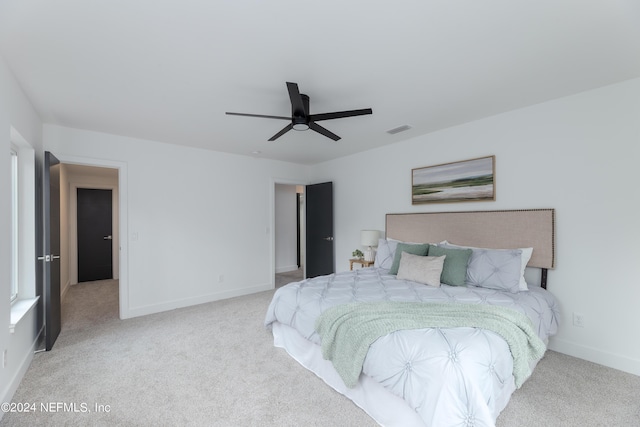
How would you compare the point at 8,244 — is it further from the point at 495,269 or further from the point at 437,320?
the point at 495,269

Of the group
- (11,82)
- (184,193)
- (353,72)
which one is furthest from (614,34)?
(184,193)

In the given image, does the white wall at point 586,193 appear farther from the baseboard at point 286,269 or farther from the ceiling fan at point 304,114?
the baseboard at point 286,269

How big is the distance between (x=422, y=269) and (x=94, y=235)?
6.66 meters

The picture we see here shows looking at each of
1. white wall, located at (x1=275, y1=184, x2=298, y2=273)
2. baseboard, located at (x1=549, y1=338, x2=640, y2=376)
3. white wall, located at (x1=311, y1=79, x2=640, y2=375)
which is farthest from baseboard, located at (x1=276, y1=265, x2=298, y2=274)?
baseboard, located at (x1=549, y1=338, x2=640, y2=376)

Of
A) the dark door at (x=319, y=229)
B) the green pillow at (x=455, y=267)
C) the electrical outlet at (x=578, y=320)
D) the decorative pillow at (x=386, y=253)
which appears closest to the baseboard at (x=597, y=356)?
the electrical outlet at (x=578, y=320)

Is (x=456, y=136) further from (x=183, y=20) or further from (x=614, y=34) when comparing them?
(x=183, y=20)

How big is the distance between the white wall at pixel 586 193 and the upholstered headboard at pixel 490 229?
103 mm

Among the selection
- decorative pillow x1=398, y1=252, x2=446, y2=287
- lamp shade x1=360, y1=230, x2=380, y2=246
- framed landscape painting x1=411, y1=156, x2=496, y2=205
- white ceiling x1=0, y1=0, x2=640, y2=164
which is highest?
white ceiling x1=0, y1=0, x2=640, y2=164

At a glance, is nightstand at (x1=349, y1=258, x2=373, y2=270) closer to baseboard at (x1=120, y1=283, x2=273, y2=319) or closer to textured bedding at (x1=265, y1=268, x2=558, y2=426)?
baseboard at (x1=120, y1=283, x2=273, y2=319)

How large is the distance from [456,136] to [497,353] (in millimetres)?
2739

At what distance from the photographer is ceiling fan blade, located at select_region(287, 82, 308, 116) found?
2.16m

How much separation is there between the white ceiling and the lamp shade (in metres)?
1.86

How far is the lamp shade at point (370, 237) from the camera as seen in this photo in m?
4.50

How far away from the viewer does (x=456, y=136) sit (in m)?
3.68
